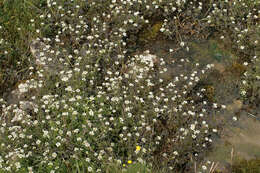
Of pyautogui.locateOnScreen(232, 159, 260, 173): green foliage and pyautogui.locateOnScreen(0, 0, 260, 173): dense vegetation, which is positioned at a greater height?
pyautogui.locateOnScreen(0, 0, 260, 173): dense vegetation

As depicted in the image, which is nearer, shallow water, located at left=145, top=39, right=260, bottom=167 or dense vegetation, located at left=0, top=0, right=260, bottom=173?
dense vegetation, located at left=0, top=0, right=260, bottom=173

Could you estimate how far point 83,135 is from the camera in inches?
202

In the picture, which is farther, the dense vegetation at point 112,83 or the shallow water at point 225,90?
the shallow water at point 225,90

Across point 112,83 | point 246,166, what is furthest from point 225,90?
point 112,83

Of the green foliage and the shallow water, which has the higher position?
the shallow water

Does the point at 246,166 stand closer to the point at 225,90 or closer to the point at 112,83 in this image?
the point at 225,90

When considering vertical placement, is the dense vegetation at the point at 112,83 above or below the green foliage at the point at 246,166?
above

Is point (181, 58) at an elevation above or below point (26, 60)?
below

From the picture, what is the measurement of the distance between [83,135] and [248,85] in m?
3.13

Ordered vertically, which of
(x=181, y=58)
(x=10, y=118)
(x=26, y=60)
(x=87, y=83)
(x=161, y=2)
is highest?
(x=161, y=2)

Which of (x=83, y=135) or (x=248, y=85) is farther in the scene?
(x=248, y=85)

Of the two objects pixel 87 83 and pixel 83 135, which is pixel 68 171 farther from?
pixel 87 83

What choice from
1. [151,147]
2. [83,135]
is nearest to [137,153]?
[151,147]

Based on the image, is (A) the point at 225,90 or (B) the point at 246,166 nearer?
(B) the point at 246,166
